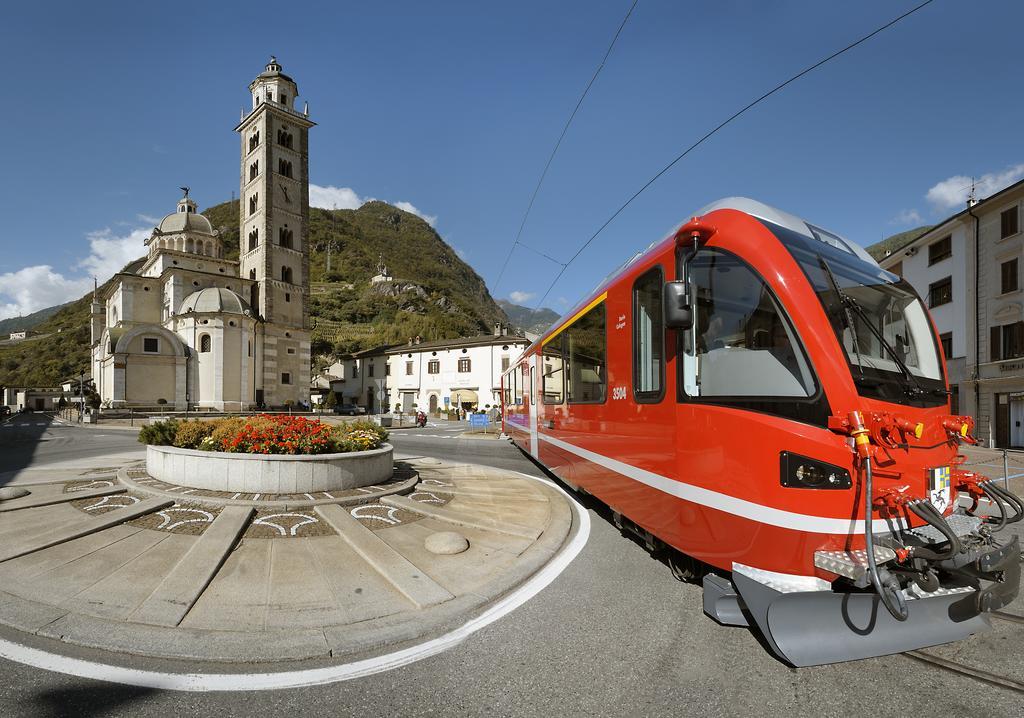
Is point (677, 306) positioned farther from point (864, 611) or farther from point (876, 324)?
point (864, 611)

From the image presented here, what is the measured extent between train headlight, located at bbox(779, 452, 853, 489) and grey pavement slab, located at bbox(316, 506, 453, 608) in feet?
9.71

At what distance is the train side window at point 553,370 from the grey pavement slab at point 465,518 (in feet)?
8.04

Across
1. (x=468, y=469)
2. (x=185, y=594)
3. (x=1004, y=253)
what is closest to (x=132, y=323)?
(x=468, y=469)

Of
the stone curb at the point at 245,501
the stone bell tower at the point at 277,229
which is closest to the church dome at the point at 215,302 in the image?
the stone bell tower at the point at 277,229

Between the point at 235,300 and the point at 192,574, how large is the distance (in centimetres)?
5138

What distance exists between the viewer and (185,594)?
422cm

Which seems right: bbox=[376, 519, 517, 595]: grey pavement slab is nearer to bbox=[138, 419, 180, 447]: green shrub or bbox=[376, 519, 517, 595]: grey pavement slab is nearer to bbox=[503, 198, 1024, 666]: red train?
bbox=[503, 198, 1024, 666]: red train

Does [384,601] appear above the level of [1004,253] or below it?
below

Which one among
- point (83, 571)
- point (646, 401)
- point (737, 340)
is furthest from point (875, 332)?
point (83, 571)

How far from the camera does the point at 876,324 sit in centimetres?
381

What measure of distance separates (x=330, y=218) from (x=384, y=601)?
598 ft

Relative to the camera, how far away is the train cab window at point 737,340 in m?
3.52

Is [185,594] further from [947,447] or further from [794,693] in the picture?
[947,447]

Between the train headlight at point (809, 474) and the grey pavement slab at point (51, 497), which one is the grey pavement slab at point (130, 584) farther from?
the train headlight at point (809, 474)
